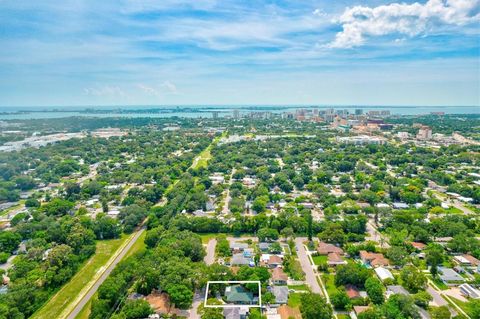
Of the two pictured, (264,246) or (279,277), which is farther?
(264,246)

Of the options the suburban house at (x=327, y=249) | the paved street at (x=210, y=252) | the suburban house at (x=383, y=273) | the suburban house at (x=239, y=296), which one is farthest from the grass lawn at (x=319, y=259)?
the paved street at (x=210, y=252)

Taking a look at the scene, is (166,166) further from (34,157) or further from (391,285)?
(391,285)

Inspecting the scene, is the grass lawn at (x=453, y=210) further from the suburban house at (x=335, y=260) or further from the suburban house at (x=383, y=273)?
the suburban house at (x=335, y=260)

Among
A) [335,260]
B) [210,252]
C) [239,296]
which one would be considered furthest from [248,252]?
[335,260]

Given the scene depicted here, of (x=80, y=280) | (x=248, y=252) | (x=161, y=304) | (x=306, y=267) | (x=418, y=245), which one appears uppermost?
(x=418, y=245)

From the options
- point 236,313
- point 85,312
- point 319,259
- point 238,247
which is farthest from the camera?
point 238,247

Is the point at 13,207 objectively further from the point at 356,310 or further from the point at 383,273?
the point at 383,273

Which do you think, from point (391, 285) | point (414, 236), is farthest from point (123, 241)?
point (414, 236)

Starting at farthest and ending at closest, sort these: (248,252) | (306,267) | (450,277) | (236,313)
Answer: (248,252) < (306,267) < (450,277) < (236,313)
